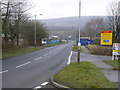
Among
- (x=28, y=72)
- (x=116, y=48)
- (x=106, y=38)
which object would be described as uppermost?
(x=106, y=38)

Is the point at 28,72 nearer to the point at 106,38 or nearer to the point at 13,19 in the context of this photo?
the point at 106,38

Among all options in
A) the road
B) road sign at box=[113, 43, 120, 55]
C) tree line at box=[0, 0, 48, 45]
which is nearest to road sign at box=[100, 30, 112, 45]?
road sign at box=[113, 43, 120, 55]

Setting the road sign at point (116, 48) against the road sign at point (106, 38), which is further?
the road sign at point (106, 38)

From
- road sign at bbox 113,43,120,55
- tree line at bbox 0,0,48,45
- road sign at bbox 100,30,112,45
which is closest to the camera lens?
road sign at bbox 113,43,120,55

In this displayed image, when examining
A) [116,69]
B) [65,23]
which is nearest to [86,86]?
[116,69]

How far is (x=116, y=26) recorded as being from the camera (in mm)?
33375

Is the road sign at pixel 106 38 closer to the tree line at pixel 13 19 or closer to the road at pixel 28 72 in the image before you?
the road at pixel 28 72

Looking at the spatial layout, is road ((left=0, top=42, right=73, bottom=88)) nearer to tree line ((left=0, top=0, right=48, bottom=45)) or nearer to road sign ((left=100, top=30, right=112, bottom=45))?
road sign ((left=100, top=30, right=112, bottom=45))

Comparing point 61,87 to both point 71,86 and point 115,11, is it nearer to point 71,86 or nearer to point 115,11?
point 71,86

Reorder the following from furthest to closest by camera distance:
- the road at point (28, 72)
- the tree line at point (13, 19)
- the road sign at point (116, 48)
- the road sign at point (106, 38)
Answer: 1. the tree line at point (13, 19)
2. the road sign at point (106, 38)
3. the road sign at point (116, 48)
4. the road at point (28, 72)

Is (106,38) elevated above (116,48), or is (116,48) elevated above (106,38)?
(106,38)

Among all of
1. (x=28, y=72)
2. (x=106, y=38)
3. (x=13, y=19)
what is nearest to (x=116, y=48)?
(x=106, y=38)

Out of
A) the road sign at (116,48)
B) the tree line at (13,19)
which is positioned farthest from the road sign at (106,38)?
the tree line at (13,19)

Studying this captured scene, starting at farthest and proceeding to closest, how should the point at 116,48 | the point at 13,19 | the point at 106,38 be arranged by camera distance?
the point at 13,19
the point at 106,38
the point at 116,48
